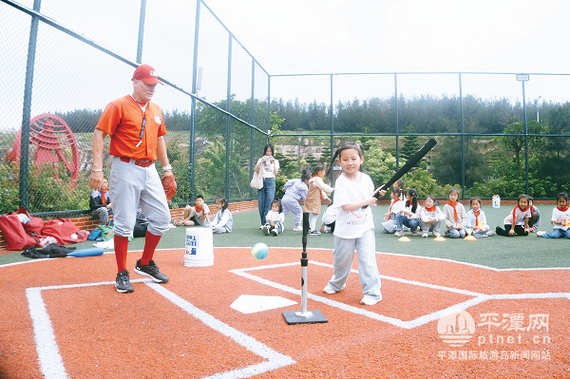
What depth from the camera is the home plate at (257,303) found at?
3231 millimetres

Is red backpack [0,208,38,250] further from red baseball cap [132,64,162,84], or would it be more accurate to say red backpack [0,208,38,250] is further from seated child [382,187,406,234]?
seated child [382,187,406,234]

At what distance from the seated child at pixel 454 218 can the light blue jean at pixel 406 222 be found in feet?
2.11

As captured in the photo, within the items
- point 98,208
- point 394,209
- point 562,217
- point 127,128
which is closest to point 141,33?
point 98,208

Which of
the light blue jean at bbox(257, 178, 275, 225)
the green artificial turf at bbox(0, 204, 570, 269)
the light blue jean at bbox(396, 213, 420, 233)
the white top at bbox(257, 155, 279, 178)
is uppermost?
the white top at bbox(257, 155, 279, 178)

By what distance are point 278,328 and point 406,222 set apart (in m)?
6.52

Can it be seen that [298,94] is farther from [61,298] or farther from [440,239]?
[61,298]

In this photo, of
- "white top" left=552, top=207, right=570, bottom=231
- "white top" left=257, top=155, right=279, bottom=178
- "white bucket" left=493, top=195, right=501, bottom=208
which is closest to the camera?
"white top" left=552, top=207, right=570, bottom=231

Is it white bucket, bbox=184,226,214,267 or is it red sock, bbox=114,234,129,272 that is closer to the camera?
red sock, bbox=114,234,129,272

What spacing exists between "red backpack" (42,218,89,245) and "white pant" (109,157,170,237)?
3627 millimetres

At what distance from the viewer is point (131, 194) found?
3.85m

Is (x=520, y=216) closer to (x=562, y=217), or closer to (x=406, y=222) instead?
(x=562, y=217)

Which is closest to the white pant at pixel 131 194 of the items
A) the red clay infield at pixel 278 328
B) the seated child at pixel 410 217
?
the red clay infield at pixel 278 328

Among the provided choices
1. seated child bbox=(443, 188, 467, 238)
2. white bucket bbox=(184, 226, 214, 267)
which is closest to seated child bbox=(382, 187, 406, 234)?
seated child bbox=(443, 188, 467, 238)

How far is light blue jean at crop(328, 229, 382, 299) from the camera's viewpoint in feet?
11.3
